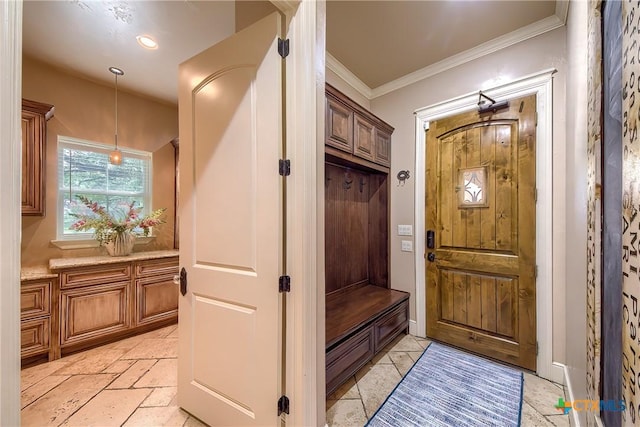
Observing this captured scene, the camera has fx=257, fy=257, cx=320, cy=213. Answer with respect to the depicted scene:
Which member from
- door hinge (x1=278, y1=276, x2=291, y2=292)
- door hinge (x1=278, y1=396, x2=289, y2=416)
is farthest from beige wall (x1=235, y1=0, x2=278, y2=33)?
door hinge (x1=278, y1=396, x2=289, y2=416)

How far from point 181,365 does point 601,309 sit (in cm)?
226

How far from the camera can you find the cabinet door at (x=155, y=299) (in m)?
2.95

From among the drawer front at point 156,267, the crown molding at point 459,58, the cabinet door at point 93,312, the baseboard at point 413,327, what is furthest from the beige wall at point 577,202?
the cabinet door at point 93,312

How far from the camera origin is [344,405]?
1.84m

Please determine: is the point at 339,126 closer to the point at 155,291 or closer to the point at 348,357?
the point at 348,357

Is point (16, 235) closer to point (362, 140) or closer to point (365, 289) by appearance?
point (362, 140)

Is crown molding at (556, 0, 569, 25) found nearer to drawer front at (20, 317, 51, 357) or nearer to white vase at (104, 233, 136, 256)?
white vase at (104, 233, 136, 256)

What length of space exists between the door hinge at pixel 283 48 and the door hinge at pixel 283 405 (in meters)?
1.80

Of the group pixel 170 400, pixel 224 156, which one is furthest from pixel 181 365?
pixel 224 156

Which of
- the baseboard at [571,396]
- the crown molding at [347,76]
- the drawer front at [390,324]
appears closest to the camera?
the baseboard at [571,396]

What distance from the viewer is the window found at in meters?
2.96

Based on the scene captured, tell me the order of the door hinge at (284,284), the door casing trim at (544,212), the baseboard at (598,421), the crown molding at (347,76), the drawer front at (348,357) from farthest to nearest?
the crown molding at (347,76), the door casing trim at (544,212), the drawer front at (348,357), the door hinge at (284,284), the baseboard at (598,421)

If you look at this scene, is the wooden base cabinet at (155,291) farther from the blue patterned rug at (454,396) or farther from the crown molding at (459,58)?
the crown molding at (459,58)

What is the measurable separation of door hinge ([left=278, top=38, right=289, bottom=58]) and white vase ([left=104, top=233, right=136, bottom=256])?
115 inches
